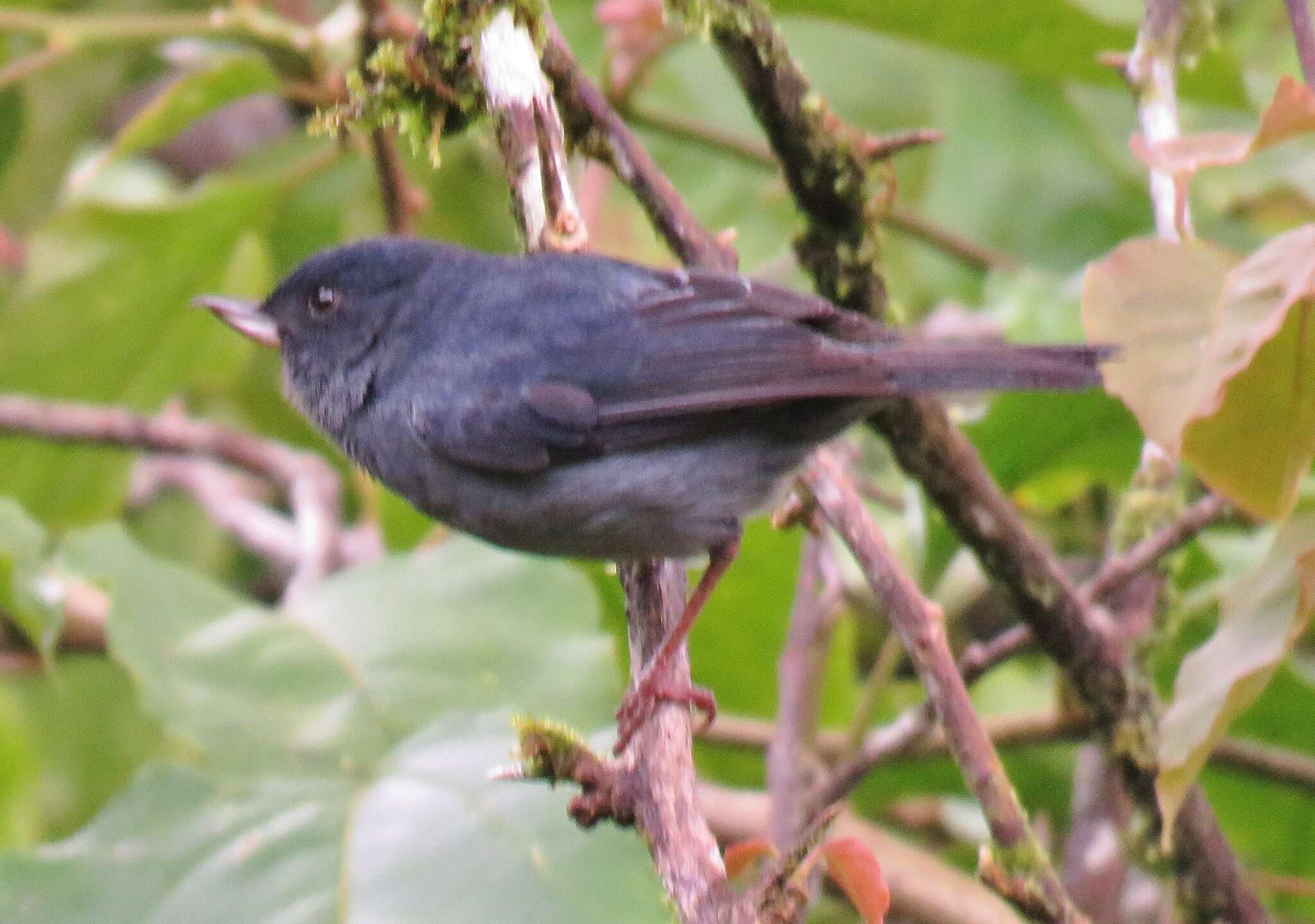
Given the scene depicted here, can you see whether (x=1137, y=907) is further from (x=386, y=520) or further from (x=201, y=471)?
(x=201, y=471)

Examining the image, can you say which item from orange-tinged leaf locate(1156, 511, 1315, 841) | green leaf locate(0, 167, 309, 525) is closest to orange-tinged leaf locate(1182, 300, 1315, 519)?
orange-tinged leaf locate(1156, 511, 1315, 841)

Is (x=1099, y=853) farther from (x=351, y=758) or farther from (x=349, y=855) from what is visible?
(x=349, y=855)

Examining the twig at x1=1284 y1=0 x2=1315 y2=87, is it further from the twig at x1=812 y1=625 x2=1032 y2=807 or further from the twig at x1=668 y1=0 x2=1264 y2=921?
the twig at x1=812 y1=625 x2=1032 y2=807

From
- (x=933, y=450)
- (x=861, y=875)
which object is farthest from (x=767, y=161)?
(x=861, y=875)

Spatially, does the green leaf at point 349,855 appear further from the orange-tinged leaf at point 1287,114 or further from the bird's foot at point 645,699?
the orange-tinged leaf at point 1287,114

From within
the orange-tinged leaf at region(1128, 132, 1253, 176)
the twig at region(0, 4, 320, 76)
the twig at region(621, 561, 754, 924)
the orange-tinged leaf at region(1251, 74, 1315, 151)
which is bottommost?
the twig at region(621, 561, 754, 924)

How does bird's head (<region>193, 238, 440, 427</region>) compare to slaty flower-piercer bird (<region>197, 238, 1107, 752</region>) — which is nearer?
slaty flower-piercer bird (<region>197, 238, 1107, 752</region>)
